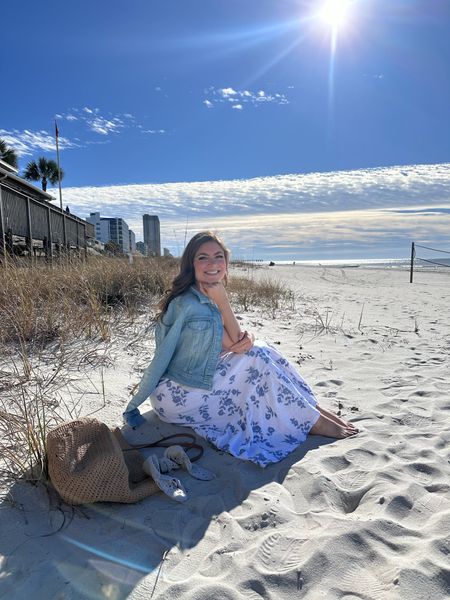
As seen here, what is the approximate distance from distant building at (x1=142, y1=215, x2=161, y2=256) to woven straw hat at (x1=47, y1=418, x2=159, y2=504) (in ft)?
25.1

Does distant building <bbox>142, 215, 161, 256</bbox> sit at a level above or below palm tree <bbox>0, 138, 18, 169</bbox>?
below

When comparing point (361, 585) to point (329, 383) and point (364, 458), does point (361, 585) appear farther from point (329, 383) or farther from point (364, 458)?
point (329, 383)

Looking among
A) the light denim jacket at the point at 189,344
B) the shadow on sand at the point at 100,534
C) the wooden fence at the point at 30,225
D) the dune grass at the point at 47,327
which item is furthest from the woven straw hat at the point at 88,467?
the wooden fence at the point at 30,225

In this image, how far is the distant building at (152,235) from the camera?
951cm

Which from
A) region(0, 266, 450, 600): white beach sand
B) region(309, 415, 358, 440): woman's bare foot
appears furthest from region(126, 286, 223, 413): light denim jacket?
region(309, 415, 358, 440): woman's bare foot

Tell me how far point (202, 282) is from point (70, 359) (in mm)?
1723

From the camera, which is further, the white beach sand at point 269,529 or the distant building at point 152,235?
the distant building at point 152,235

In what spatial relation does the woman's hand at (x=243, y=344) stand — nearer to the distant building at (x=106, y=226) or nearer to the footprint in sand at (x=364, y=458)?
the footprint in sand at (x=364, y=458)

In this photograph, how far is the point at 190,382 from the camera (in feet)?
8.84

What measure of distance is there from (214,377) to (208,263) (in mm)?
745

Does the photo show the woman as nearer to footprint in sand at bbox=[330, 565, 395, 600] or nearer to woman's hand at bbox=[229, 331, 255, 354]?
woman's hand at bbox=[229, 331, 255, 354]

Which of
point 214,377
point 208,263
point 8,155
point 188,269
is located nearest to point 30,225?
point 188,269

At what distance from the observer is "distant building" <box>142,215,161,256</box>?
9508 millimetres

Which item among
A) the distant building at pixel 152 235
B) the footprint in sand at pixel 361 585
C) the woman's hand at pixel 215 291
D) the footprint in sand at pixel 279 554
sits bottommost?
the footprint in sand at pixel 279 554
